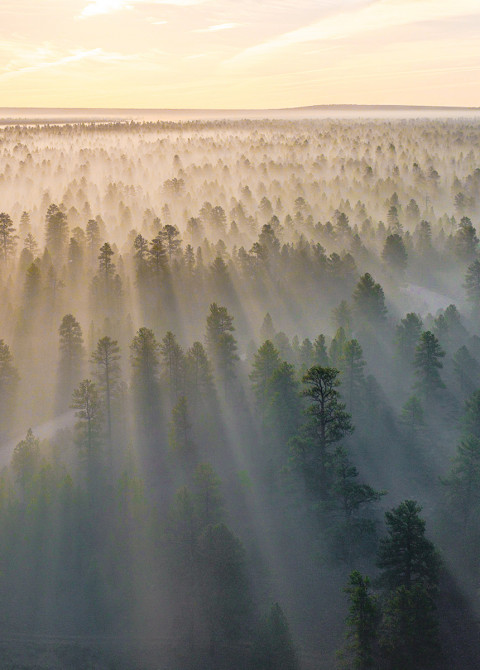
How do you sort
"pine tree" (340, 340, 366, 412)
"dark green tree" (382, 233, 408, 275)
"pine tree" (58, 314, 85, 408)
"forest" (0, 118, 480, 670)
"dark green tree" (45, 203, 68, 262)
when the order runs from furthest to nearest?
"dark green tree" (45, 203, 68, 262) → "dark green tree" (382, 233, 408, 275) → "pine tree" (58, 314, 85, 408) → "pine tree" (340, 340, 366, 412) → "forest" (0, 118, 480, 670)

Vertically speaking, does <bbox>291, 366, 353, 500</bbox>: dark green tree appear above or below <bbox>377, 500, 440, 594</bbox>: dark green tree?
above

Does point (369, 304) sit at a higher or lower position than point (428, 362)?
higher

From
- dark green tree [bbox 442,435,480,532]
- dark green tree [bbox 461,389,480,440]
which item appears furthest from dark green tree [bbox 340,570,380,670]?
dark green tree [bbox 461,389,480,440]

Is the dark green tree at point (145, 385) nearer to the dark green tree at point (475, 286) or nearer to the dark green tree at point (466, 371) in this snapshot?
the dark green tree at point (466, 371)

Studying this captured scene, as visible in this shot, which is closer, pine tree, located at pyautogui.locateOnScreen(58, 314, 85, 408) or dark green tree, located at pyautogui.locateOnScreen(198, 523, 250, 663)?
dark green tree, located at pyautogui.locateOnScreen(198, 523, 250, 663)

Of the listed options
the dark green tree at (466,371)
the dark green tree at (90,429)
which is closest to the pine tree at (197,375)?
the dark green tree at (90,429)

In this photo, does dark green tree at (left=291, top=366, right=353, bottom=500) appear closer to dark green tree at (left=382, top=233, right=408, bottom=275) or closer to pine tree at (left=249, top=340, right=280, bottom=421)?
pine tree at (left=249, top=340, right=280, bottom=421)

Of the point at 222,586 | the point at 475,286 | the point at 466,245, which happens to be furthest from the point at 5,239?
the point at 222,586

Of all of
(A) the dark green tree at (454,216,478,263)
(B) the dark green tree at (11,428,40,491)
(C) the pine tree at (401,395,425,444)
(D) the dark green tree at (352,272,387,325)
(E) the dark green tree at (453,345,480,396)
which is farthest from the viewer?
(A) the dark green tree at (454,216,478,263)

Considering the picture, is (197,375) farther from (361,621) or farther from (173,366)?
(361,621)

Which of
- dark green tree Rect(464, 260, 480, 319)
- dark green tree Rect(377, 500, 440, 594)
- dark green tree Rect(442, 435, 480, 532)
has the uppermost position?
dark green tree Rect(464, 260, 480, 319)

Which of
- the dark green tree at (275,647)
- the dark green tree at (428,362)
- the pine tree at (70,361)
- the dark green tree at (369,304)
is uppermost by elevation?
the dark green tree at (369,304)

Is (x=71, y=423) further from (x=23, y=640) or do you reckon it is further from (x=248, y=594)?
(x=248, y=594)
